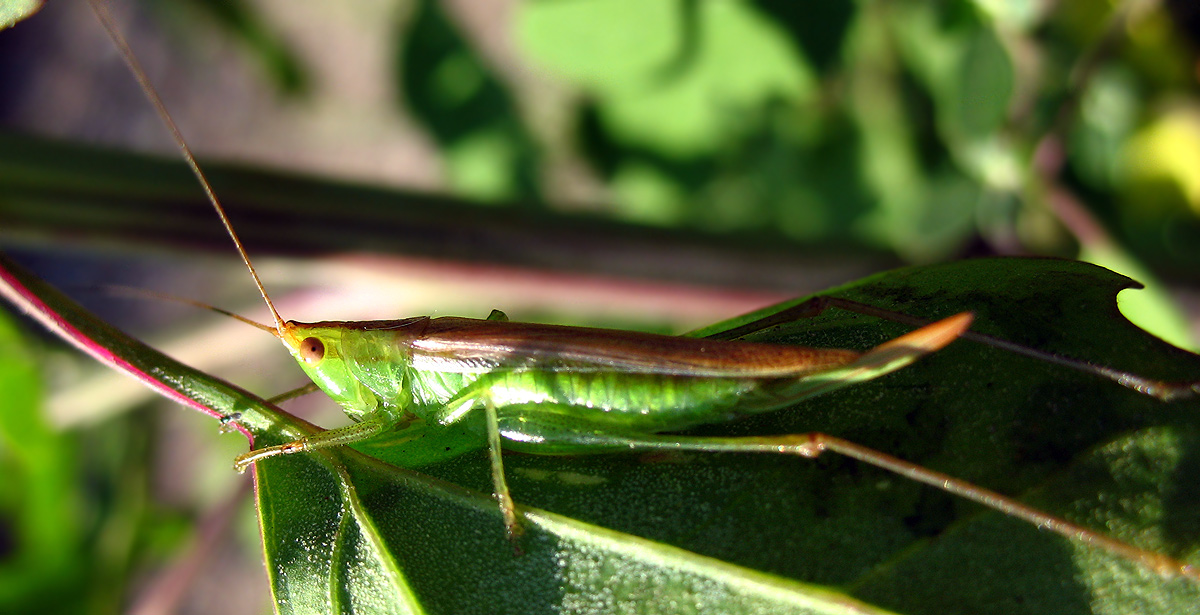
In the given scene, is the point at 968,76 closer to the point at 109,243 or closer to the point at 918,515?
the point at 918,515

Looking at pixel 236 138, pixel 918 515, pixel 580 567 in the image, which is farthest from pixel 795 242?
pixel 236 138

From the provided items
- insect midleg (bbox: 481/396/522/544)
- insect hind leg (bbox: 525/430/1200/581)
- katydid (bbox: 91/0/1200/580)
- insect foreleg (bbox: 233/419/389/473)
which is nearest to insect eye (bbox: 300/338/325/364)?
katydid (bbox: 91/0/1200/580)

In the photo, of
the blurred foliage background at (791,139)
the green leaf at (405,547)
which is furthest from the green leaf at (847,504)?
the blurred foliage background at (791,139)

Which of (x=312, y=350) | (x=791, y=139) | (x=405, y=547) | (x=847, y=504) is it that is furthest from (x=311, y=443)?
(x=791, y=139)

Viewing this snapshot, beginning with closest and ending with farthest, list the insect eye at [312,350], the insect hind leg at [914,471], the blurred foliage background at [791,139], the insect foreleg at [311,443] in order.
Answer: the insect hind leg at [914,471] → the insect foreleg at [311,443] → the insect eye at [312,350] → the blurred foliage background at [791,139]

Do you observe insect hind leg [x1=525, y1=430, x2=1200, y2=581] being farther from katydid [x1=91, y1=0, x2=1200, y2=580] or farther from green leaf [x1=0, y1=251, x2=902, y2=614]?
green leaf [x1=0, y1=251, x2=902, y2=614]

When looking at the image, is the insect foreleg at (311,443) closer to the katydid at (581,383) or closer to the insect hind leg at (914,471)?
the katydid at (581,383)
